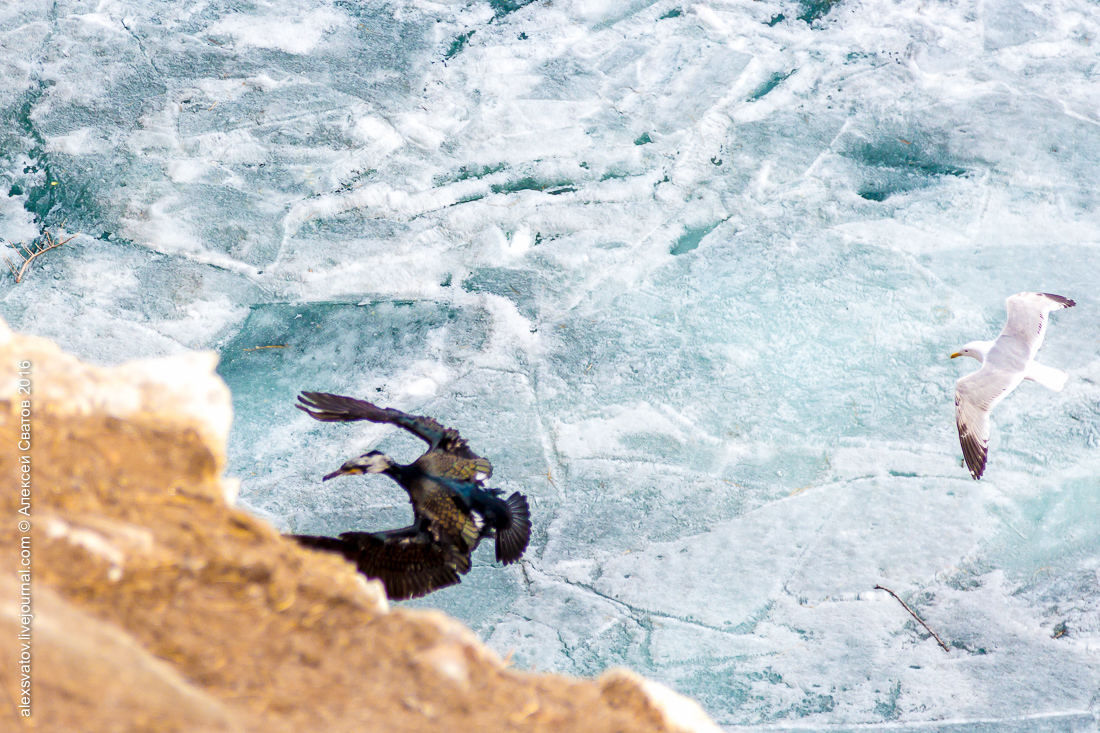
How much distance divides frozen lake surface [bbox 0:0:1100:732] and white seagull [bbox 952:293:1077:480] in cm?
15

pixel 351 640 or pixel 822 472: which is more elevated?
pixel 351 640

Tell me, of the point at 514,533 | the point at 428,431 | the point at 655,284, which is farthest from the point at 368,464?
the point at 655,284

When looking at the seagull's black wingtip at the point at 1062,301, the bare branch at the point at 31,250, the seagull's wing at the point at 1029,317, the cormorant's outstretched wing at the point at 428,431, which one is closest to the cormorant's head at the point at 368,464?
the cormorant's outstretched wing at the point at 428,431

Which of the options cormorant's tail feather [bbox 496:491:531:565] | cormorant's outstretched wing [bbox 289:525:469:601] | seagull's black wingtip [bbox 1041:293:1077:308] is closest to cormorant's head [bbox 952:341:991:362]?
seagull's black wingtip [bbox 1041:293:1077:308]

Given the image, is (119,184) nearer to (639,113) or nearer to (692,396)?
(639,113)

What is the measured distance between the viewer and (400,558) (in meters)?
2.09

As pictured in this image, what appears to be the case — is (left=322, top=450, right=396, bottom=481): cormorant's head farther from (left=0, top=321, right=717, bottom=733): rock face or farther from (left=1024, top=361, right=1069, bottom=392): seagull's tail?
(left=1024, top=361, right=1069, bottom=392): seagull's tail

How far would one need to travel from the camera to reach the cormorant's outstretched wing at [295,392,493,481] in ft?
7.37

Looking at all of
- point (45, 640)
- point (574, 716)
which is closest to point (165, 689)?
point (45, 640)

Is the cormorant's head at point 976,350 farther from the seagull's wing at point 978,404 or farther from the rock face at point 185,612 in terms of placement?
the rock face at point 185,612

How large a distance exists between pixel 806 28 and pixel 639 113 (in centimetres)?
88

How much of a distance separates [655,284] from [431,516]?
4.15ft

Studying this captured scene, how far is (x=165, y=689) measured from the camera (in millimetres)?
1139

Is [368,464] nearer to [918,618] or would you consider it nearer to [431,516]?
[431,516]
